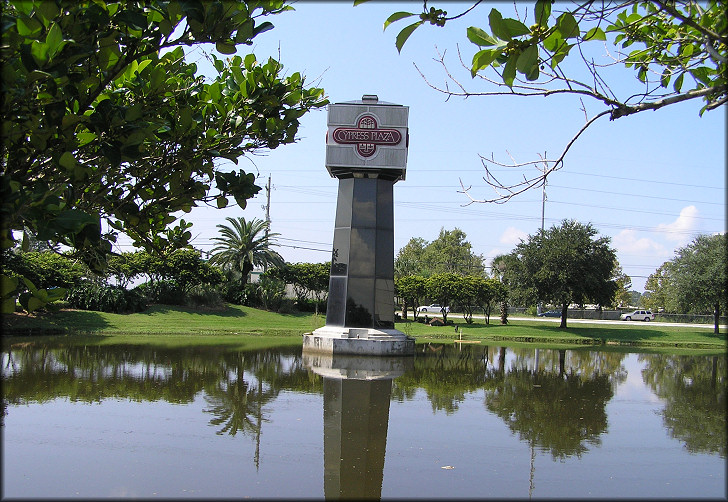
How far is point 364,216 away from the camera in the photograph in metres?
19.6

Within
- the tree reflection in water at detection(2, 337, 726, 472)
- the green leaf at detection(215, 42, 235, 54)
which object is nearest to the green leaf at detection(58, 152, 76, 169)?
the green leaf at detection(215, 42, 235, 54)

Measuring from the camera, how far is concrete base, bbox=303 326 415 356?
18516 mm

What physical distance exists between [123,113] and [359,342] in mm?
16028

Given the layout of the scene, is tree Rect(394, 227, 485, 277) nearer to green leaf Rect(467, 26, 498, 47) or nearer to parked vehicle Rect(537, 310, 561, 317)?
parked vehicle Rect(537, 310, 561, 317)

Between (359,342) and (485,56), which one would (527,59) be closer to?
(485,56)

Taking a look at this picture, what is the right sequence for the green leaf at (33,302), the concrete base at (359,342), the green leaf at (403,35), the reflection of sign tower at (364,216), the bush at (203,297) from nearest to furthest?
the green leaf at (403,35), the green leaf at (33,302), the concrete base at (359,342), the reflection of sign tower at (364,216), the bush at (203,297)

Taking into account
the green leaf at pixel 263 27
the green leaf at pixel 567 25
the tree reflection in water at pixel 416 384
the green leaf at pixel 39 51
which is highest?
the green leaf at pixel 263 27

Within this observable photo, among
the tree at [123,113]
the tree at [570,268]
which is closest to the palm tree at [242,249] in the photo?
the tree at [570,268]

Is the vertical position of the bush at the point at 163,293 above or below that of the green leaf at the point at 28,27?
below

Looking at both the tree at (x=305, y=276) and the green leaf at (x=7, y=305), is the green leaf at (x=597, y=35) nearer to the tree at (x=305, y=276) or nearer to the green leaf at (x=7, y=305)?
the green leaf at (x=7, y=305)

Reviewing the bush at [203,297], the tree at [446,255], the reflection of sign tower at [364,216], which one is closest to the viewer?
the reflection of sign tower at [364,216]

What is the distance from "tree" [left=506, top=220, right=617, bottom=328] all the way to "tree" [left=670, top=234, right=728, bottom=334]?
3.81 meters

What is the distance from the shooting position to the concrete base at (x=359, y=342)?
1852 cm

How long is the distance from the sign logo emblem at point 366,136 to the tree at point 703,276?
2352cm
